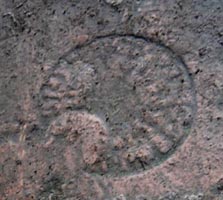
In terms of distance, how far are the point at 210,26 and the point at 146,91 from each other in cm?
18

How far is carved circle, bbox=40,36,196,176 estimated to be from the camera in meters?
1.50

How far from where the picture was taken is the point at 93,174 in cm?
155

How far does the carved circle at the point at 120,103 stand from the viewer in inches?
59.1

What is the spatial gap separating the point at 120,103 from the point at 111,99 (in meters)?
0.02

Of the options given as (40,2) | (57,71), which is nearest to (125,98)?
(57,71)

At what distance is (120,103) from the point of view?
152 centimetres

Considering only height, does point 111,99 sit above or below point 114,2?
below

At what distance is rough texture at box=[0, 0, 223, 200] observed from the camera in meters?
1.50

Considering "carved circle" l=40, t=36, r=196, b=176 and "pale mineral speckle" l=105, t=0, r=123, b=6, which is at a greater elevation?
"pale mineral speckle" l=105, t=0, r=123, b=6

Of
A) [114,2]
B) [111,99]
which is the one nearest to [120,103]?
[111,99]

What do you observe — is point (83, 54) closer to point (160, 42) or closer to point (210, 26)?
point (160, 42)

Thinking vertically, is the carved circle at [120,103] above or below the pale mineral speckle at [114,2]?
below

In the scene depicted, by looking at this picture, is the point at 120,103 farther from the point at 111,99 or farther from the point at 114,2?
the point at 114,2

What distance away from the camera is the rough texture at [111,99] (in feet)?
4.91
